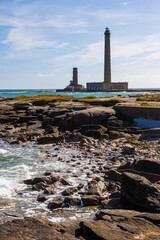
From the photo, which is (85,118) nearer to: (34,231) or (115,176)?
(115,176)

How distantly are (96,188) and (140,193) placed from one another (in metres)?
2.46

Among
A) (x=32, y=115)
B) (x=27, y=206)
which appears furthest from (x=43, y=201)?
(x=32, y=115)

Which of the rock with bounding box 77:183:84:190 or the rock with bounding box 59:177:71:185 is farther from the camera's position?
the rock with bounding box 59:177:71:185

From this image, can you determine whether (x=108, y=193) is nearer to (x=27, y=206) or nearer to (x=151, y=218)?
(x=27, y=206)

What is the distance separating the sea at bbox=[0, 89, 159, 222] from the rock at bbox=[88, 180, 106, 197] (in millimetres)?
693

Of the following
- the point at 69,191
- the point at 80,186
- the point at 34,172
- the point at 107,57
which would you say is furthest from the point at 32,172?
the point at 107,57

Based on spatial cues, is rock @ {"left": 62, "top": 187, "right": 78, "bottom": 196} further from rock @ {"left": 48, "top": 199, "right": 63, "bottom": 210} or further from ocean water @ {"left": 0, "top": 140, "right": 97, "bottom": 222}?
rock @ {"left": 48, "top": 199, "right": 63, "bottom": 210}

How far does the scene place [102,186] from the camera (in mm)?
10492

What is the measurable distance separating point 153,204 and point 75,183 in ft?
14.8

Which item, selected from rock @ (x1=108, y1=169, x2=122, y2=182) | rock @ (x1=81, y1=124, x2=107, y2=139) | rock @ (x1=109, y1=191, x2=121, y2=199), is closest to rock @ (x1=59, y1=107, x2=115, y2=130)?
rock @ (x1=81, y1=124, x2=107, y2=139)

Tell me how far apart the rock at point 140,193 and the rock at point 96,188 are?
4.82 feet

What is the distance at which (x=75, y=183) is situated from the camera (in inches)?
447

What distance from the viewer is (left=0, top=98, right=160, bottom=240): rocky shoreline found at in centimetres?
618

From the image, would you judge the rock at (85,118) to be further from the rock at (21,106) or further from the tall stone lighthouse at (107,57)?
the tall stone lighthouse at (107,57)
